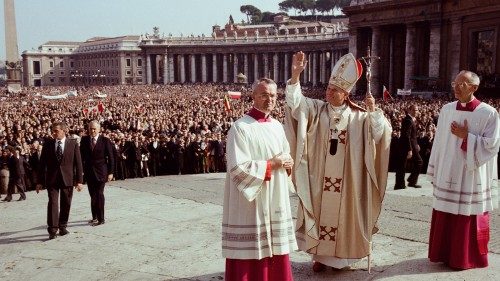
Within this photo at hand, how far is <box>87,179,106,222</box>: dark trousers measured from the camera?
7.84m

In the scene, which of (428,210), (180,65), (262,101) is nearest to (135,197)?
(428,210)

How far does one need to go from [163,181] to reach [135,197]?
8.04ft

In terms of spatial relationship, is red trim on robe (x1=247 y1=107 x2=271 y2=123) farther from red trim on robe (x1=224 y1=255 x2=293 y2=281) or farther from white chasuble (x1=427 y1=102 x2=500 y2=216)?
white chasuble (x1=427 y1=102 x2=500 y2=216)

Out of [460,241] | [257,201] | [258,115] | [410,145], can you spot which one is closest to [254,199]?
[257,201]

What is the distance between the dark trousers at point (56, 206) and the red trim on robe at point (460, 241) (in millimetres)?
5022

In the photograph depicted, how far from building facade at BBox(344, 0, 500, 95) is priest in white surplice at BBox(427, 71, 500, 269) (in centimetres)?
2681

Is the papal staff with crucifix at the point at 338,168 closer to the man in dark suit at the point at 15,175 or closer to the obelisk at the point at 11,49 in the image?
the man in dark suit at the point at 15,175

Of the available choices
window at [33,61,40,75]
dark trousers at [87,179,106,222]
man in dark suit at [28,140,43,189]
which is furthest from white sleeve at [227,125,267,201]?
window at [33,61,40,75]

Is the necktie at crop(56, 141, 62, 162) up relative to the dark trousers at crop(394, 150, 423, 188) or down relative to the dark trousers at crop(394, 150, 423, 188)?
up

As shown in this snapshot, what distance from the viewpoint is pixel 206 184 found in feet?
38.3

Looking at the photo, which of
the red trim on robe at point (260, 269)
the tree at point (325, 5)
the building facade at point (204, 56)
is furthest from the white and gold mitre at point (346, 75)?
the tree at point (325, 5)

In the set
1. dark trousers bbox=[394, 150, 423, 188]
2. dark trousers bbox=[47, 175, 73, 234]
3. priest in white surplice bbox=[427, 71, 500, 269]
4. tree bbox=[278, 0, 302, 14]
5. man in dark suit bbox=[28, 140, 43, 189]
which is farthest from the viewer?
tree bbox=[278, 0, 302, 14]

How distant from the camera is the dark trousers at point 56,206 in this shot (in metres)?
7.27

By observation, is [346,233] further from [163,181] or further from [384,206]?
[163,181]
